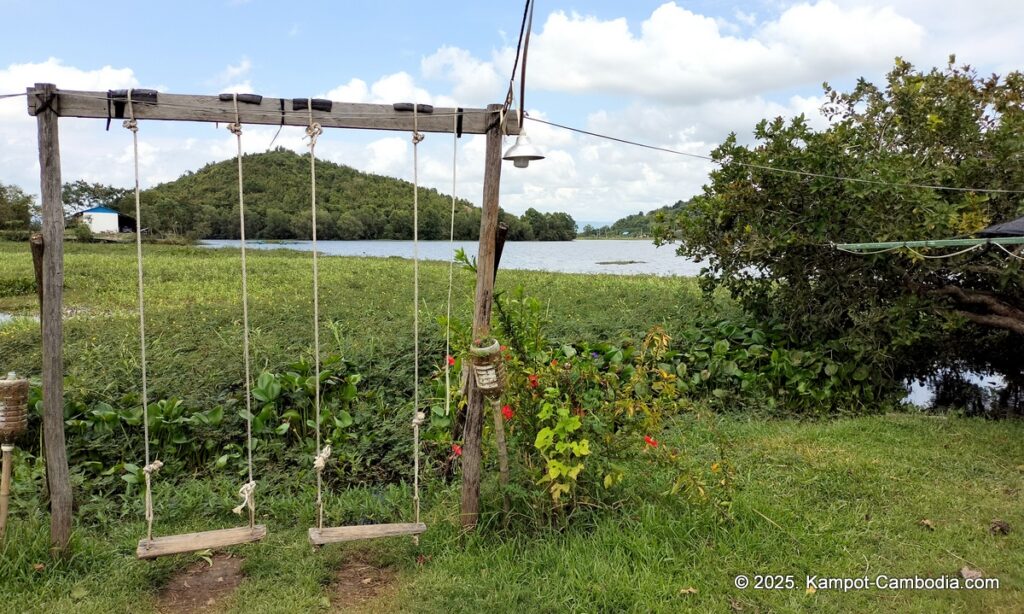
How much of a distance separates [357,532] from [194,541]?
0.68 metres

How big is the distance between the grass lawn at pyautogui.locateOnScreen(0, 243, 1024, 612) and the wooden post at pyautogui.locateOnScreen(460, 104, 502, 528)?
165 mm

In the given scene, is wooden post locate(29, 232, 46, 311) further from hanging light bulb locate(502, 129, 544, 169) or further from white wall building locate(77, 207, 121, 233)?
white wall building locate(77, 207, 121, 233)

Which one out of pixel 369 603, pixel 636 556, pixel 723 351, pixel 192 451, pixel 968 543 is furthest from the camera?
pixel 723 351

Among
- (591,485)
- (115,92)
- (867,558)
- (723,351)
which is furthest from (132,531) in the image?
(723,351)

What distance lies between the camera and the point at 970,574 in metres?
2.88

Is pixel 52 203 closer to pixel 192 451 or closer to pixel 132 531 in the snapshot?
pixel 132 531

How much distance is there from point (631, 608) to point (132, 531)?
99.7 inches

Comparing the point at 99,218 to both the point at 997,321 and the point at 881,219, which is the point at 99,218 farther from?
the point at 997,321

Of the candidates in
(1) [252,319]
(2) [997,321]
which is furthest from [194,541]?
(2) [997,321]

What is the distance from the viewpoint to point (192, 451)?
422cm

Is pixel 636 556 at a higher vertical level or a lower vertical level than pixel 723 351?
lower

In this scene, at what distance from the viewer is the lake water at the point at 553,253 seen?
657 inches

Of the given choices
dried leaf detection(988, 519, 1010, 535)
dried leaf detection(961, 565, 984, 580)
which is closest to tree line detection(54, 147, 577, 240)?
dried leaf detection(988, 519, 1010, 535)

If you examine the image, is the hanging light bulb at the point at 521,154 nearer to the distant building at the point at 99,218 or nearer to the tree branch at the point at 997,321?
the tree branch at the point at 997,321
